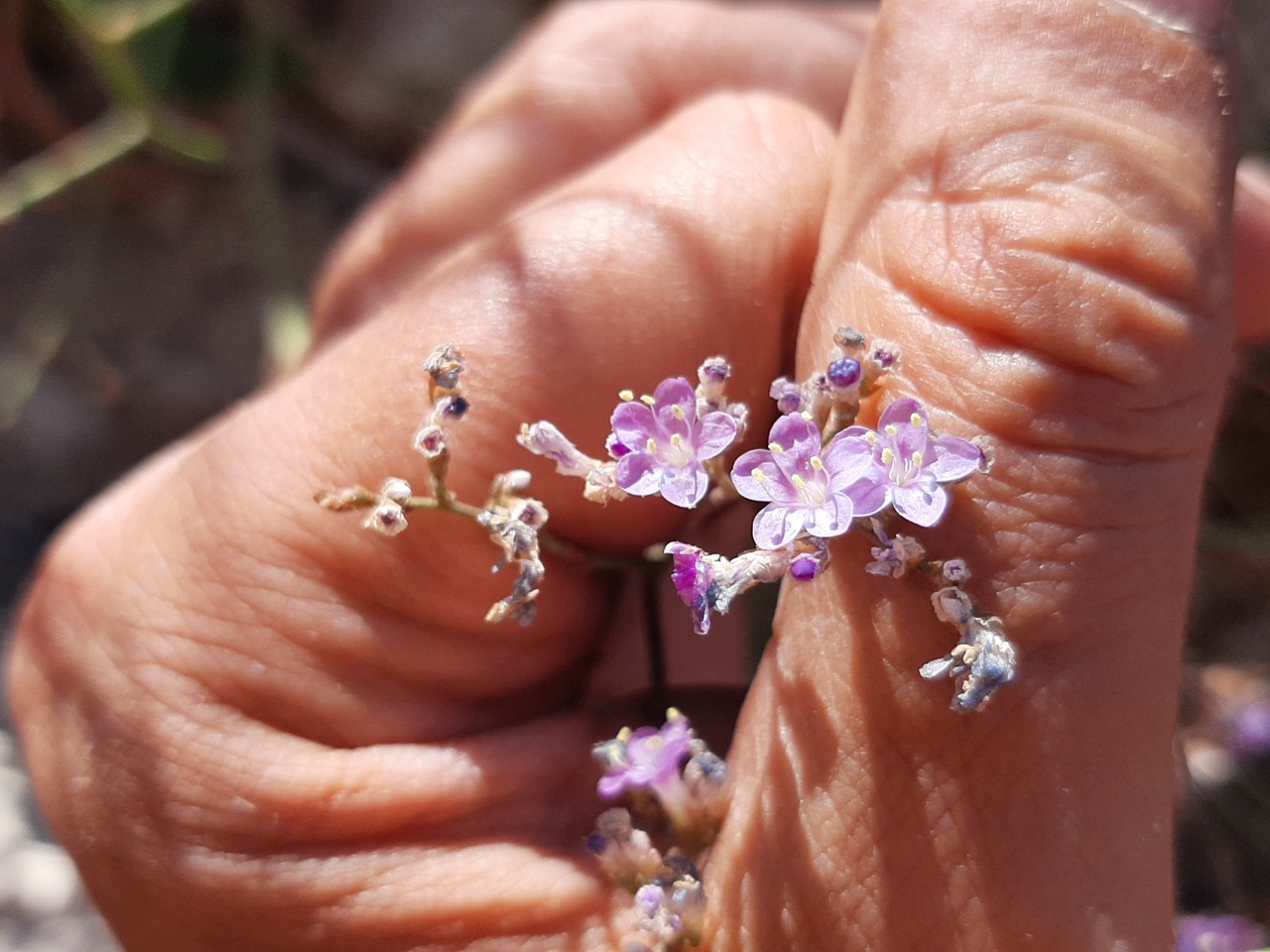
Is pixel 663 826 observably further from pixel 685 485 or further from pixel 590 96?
pixel 590 96

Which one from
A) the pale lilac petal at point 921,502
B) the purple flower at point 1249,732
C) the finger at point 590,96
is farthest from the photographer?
the purple flower at point 1249,732

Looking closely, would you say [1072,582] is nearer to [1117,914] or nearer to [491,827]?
[1117,914]

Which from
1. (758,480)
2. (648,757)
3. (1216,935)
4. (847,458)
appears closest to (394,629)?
(648,757)

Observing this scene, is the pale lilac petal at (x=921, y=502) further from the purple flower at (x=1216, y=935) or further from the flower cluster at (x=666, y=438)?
the purple flower at (x=1216, y=935)

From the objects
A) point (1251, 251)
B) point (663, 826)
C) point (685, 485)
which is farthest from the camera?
point (1251, 251)

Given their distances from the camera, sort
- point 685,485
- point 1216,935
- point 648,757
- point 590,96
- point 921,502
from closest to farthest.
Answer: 1. point 921,502
2. point 685,485
3. point 648,757
4. point 1216,935
5. point 590,96

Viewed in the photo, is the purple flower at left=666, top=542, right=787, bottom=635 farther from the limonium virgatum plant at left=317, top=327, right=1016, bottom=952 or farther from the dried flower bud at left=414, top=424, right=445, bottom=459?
the dried flower bud at left=414, top=424, right=445, bottom=459

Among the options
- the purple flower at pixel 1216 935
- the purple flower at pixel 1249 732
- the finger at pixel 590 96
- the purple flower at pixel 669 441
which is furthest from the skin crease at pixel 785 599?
the purple flower at pixel 1249 732

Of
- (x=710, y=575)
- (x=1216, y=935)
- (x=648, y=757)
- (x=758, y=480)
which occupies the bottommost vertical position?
(x=1216, y=935)

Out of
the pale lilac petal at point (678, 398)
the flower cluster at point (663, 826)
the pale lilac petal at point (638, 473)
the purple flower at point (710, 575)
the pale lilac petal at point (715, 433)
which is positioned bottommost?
the flower cluster at point (663, 826)
